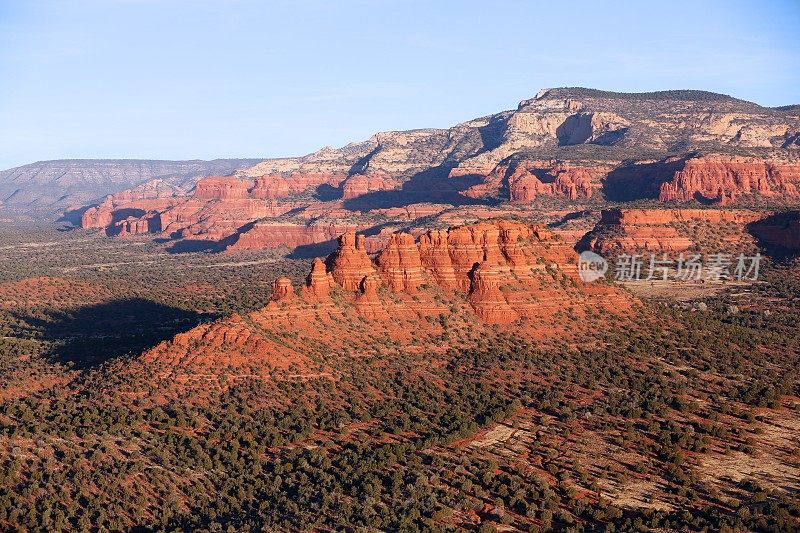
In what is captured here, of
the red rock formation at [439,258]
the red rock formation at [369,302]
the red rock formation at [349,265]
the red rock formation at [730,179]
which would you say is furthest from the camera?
the red rock formation at [730,179]

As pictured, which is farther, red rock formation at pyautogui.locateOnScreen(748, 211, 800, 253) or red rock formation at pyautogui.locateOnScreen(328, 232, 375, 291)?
red rock formation at pyautogui.locateOnScreen(748, 211, 800, 253)

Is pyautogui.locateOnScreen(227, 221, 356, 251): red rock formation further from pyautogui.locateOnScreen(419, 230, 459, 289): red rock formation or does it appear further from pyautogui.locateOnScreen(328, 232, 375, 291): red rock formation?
pyautogui.locateOnScreen(328, 232, 375, 291): red rock formation

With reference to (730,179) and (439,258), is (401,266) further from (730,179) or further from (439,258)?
(730,179)

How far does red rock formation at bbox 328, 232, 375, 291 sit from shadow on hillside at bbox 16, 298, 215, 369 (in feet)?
40.9

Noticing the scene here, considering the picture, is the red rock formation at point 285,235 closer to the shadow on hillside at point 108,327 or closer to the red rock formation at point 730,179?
the red rock formation at point 730,179

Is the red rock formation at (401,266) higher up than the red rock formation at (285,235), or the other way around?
the red rock formation at (401,266)

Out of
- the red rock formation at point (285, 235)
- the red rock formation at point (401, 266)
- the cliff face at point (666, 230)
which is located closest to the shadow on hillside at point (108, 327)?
the red rock formation at point (401, 266)

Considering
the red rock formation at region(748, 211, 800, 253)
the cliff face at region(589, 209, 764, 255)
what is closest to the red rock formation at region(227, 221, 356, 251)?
the cliff face at region(589, 209, 764, 255)

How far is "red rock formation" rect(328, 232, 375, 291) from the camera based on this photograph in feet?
225

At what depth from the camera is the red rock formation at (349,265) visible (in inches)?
2697

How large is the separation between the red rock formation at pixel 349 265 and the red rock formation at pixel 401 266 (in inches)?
55.8

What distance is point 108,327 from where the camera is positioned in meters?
91.9

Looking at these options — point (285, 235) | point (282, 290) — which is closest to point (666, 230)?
point (282, 290)

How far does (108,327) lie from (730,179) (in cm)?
11033
